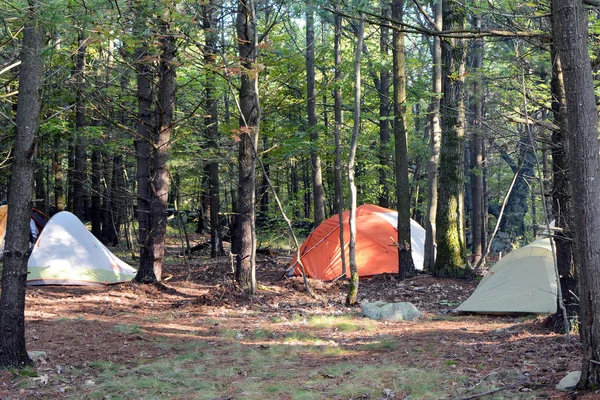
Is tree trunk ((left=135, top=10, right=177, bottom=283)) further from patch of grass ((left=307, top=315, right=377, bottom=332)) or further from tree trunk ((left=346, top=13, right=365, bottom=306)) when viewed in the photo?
patch of grass ((left=307, top=315, right=377, bottom=332))

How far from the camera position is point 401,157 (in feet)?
41.2

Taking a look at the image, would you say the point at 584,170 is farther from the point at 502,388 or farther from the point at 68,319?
the point at 68,319

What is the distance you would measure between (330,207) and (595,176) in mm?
24835

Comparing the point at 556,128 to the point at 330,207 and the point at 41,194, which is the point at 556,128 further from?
the point at 330,207

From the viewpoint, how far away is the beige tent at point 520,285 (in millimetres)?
8889

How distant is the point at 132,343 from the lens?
7609mm

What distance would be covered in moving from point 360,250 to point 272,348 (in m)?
6.81

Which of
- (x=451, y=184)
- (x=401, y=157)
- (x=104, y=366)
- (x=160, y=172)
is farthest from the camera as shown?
(x=401, y=157)

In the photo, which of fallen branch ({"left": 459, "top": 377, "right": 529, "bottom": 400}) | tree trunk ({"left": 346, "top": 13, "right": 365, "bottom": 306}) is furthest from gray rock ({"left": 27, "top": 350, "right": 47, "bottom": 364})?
tree trunk ({"left": 346, "top": 13, "right": 365, "bottom": 306})

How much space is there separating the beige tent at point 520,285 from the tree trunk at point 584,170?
4854mm

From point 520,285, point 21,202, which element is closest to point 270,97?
point 520,285

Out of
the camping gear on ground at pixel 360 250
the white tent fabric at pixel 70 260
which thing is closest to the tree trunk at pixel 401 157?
the camping gear on ground at pixel 360 250

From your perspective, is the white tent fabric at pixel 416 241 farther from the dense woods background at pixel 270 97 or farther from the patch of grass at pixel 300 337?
the patch of grass at pixel 300 337

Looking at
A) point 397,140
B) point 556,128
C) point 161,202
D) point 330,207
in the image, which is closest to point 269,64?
point 397,140
